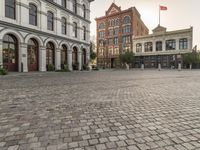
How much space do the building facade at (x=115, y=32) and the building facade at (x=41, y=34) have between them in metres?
24.7

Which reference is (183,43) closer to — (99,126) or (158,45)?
(158,45)

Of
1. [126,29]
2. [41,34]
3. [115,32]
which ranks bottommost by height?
[41,34]

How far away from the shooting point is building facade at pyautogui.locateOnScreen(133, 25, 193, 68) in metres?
42.7

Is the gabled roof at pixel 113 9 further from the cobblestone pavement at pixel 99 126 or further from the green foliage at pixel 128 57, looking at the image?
the cobblestone pavement at pixel 99 126

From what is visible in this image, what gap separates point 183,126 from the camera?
3213 millimetres

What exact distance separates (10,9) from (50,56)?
7912mm

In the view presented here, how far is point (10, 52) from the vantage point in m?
17.0

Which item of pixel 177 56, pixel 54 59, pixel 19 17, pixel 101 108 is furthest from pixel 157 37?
pixel 101 108

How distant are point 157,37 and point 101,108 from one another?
156 ft

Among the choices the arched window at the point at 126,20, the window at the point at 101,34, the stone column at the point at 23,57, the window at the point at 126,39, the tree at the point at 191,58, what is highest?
the arched window at the point at 126,20

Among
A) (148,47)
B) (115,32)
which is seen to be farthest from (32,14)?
(148,47)

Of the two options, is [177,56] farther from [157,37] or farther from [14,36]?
[14,36]

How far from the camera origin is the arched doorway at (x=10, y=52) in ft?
53.9

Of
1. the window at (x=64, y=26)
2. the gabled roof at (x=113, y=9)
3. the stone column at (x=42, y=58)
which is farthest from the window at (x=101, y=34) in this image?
the stone column at (x=42, y=58)
